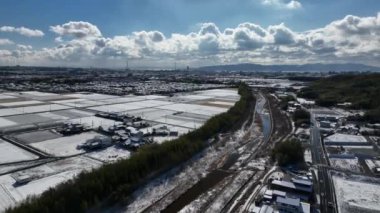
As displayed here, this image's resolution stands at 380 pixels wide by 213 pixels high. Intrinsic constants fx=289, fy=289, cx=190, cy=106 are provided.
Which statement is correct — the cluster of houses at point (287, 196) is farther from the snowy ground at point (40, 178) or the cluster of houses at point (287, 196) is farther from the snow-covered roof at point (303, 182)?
the snowy ground at point (40, 178)

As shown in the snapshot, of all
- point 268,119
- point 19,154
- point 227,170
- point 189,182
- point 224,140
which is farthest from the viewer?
point 268,119

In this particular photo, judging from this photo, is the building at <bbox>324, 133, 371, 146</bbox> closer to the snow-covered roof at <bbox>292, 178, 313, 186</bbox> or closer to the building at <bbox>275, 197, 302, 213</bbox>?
the snow-covered roof at <bbox>292, 178, 313, 186</bbox>

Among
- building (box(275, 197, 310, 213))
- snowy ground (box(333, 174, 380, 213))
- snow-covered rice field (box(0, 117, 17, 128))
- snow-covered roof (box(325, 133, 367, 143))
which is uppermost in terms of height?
snow-covered rice field (box(0, 117, 17, 128))

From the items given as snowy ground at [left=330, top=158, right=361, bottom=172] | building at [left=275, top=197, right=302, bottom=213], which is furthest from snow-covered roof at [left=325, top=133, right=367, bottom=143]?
building at [left=275, top=197, right=302, bottom=213]

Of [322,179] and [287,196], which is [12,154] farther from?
[322,179]

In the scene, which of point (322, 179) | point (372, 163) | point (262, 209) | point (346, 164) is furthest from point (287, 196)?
point (372, 163)

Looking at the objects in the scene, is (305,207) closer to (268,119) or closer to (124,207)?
(124,207)

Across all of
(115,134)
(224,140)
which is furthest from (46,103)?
(224,140)
